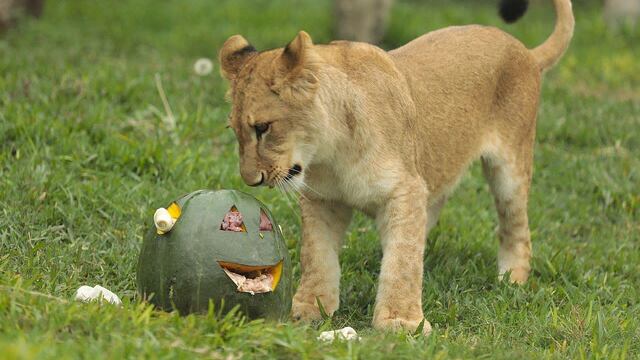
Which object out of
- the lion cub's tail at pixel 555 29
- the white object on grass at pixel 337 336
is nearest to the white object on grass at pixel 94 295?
the white object on grass at pixel 337 336

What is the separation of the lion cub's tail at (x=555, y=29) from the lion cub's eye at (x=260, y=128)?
2378mm

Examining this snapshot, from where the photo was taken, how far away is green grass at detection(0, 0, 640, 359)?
3.89 meters

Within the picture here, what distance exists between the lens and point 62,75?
766cm

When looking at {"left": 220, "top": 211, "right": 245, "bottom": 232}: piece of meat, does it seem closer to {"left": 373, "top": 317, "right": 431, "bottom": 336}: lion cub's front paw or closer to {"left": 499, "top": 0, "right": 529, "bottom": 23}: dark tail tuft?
{"left": 373, "top": 317, "right": 431, "bottom": 336}: lion cub's front paw

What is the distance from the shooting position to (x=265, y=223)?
4414 mm

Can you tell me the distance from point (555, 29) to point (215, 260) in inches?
120

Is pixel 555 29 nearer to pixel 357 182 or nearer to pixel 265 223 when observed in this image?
pixel 357 182

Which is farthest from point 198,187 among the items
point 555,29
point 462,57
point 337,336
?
point 337,336

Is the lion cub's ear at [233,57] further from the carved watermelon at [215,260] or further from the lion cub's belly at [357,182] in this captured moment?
the carved watermelon at [215,260]

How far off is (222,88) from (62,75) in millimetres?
1257

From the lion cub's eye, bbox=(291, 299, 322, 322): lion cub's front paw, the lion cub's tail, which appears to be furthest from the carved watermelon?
the lion cub's tail

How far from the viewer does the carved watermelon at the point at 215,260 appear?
423cm

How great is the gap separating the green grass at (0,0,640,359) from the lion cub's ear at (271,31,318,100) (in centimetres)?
100

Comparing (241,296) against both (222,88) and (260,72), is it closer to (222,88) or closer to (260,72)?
(260,72)
